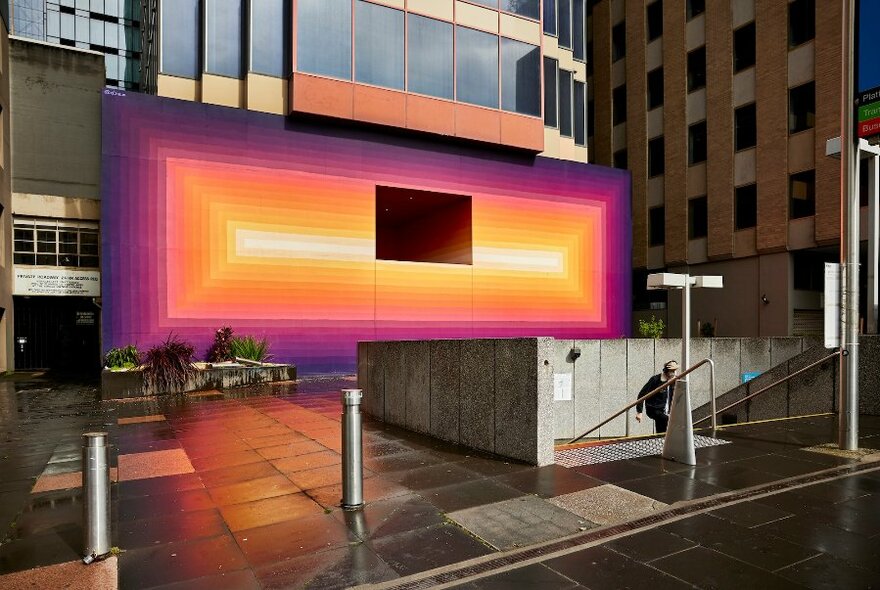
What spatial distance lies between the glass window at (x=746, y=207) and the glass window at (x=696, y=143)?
318cm

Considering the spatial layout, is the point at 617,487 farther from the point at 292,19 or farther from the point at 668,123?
the point at 668,123

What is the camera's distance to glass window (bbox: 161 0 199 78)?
62.4 ft

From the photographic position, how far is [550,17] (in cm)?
2517

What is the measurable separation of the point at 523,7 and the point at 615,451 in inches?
836

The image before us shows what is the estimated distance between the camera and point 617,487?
6156 millimetres

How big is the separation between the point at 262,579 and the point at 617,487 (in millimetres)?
3752

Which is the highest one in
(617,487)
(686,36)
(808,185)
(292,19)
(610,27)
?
(610,27)

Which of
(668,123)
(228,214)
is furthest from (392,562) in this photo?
(668,123)

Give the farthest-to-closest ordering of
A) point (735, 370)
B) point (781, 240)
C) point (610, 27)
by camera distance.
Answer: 1. point (610, 27)
2. point (781, 240)
3. point (735, 370)

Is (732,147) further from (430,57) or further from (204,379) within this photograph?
(204,379)

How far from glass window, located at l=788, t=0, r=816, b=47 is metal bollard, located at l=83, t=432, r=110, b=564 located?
31.5 meters

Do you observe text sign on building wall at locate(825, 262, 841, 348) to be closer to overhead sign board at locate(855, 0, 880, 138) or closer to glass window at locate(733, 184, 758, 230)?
overhead sign board at locate(855, 0, 880, 138)

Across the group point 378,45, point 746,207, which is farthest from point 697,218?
point 378,45

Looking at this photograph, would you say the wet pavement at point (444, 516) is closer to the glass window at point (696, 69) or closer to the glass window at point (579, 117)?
the glass window at point (579, 117)
